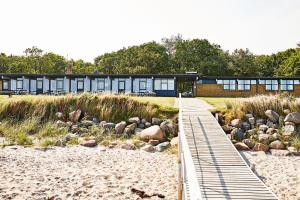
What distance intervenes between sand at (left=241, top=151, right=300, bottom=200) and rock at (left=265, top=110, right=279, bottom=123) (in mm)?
3361

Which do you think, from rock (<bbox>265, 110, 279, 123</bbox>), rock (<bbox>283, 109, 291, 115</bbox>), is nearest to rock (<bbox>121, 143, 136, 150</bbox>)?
rock (<bbox>265, 110, 279, 123</bbox>)

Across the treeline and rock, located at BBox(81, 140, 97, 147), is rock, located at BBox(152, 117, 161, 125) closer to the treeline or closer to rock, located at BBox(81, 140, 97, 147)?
rock, located at BBox(81, 140, 97, 147)

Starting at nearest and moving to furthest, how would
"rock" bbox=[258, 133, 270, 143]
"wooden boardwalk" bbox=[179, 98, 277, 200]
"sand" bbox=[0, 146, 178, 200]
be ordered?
"wooden boardwalk" bbox=[179, 98, 277, 200]
"sand" bbox=[0, 146, 178, 200]
"rock" bbox=[258, 133, 270, 143]

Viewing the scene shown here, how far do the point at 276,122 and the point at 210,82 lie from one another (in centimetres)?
2201

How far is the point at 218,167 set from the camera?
378 inches

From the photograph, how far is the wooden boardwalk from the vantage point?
25.1 ft

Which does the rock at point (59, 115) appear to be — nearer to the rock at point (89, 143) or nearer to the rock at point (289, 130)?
the rock at point (89, 143)

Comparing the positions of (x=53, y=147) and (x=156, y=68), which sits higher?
(x=156, y=68)

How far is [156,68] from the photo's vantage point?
2190 inches

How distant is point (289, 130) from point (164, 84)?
23.5m

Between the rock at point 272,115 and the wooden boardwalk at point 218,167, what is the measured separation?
10.5ft

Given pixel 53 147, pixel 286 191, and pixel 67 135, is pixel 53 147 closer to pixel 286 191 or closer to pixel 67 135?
pixel 67 135

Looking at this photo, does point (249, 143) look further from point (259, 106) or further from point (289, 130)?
point (259, 106)

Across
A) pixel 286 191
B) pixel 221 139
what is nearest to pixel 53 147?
pixel 221 139
